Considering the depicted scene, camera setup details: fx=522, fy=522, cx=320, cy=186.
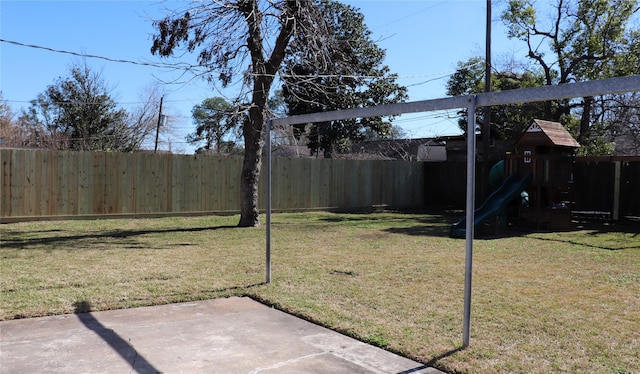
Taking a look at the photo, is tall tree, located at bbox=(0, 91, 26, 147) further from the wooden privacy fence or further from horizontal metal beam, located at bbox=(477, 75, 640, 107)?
horizontal metal beam, located at bbox=(477, 75, 640, 107)

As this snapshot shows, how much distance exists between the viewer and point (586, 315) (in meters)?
5.08

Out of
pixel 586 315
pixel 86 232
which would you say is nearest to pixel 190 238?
pixel 86 232

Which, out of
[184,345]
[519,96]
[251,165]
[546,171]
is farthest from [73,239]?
[546,171]

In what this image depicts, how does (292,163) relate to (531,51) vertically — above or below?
below

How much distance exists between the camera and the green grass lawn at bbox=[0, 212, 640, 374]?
13.9 feet

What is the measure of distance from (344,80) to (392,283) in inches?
425

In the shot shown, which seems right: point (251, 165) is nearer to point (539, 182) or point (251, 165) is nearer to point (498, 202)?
point (498, 202)

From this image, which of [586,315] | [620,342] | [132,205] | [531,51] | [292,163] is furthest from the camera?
[531,51]

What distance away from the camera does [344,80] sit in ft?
53.4

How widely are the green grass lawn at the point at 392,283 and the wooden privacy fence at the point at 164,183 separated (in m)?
1.09

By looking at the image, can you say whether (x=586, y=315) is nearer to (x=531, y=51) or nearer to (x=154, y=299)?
(x=154, y=299)

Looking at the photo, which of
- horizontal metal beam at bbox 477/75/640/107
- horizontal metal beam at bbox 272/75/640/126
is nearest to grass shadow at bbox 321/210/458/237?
horizontal metal beam at bbox 272/75/640/126

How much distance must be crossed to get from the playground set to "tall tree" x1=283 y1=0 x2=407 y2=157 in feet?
13.5

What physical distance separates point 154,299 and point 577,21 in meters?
19.0
